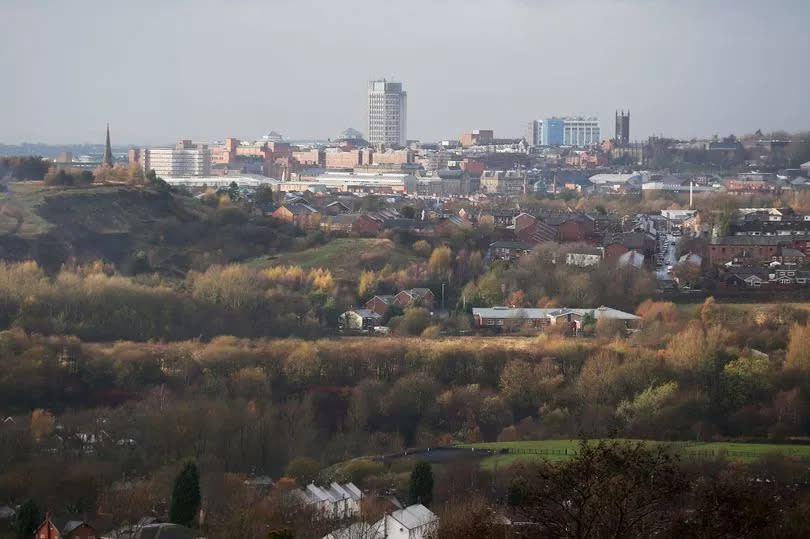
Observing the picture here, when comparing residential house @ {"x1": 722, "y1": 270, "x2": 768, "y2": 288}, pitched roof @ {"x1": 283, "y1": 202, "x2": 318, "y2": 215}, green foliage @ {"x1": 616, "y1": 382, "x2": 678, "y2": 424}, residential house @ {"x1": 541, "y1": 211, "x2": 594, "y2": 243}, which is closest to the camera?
green foliage @ {"x1": 616, "y1": 382, "x2": 678, "y2": 424}

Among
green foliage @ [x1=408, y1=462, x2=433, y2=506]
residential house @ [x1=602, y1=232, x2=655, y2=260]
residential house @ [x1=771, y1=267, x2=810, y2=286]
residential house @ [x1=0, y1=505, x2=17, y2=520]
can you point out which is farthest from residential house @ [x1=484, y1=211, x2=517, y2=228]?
residential house @ [x1=0, y1=505, x2=17, y2=520]

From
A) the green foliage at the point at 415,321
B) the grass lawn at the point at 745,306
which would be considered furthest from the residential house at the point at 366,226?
the grass lawn at the point at 745,306

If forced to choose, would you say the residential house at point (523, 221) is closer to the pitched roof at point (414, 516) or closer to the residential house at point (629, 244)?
the residential house at point (629, 244)

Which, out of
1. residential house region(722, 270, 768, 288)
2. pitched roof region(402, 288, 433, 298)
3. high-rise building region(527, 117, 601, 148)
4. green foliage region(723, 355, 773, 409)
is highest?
high-rise building region(527, 117, 601, 148)

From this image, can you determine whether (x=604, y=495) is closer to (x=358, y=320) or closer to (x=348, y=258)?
(x=358, y=320)

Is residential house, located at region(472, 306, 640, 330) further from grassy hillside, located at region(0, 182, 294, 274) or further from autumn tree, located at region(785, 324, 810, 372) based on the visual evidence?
grassy hillside, located at region(0, 182, 294, 274)

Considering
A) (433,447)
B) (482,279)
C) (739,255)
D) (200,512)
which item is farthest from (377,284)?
(200,512)
